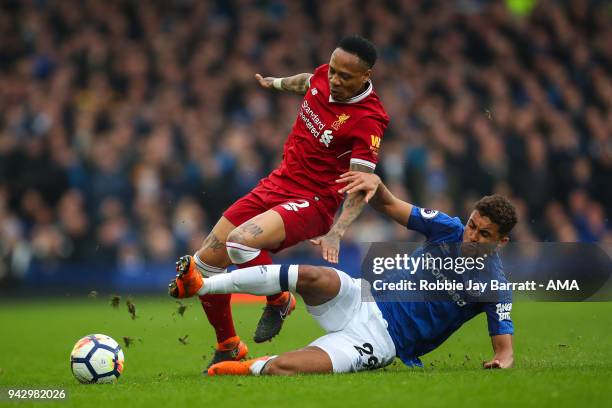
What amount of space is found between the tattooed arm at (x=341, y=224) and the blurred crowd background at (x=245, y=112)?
23.2 ft

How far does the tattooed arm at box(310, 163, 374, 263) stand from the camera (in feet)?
23.8

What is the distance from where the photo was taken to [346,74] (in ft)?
25.8

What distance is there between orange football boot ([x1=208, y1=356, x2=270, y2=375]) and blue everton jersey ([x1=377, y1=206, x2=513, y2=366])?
106cm

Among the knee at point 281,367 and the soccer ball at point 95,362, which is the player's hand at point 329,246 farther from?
the soccer ball at point 95,362

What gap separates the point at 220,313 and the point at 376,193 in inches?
66.9

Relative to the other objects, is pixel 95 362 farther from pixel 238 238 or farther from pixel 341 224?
pixel 341 224

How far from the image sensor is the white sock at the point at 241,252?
7.77 metres

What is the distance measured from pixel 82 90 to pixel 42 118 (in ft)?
4.33

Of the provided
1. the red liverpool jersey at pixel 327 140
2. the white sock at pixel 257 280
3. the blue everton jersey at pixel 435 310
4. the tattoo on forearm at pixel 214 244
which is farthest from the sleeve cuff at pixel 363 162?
the tattoo on forearm at pixel 214 244

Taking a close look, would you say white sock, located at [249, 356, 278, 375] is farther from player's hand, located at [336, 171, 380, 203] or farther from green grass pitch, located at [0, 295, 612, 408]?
player's hand, located at [336, 171, 380, 203]

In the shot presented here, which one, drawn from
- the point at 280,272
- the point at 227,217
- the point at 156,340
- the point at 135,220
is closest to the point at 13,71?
the point at 135,220

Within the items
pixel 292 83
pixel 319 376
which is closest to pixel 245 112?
pixel 292 83

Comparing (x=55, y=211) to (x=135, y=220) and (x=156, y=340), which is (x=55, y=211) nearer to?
(x=135, y=220)

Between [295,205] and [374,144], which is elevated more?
[374,144]
